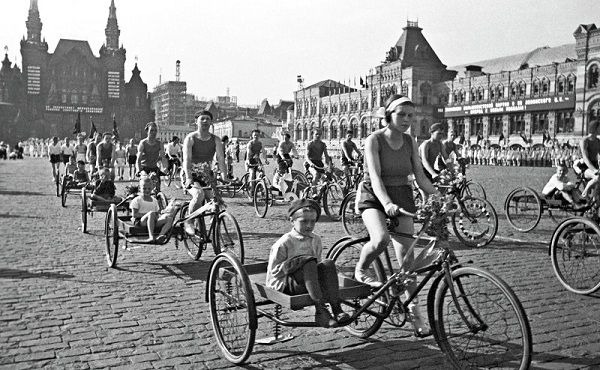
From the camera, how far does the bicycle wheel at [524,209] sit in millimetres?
10266

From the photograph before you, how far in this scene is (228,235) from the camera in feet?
22.8

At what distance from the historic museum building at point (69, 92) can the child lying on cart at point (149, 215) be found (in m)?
105

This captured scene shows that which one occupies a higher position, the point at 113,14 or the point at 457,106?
the point at 113,14

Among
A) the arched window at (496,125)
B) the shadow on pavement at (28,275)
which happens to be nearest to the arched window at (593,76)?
the arched window at (496,125)

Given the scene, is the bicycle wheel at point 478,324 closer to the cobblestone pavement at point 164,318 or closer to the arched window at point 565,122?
the cobblestone pavement at point 164,318

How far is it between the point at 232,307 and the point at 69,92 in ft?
382

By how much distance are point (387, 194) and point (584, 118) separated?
172 ft

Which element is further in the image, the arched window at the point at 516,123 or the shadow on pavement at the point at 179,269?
the arched window at the point at 516,123

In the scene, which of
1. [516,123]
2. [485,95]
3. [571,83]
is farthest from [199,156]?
[485,95]

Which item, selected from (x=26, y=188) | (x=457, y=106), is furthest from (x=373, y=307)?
(x=457, y=106)

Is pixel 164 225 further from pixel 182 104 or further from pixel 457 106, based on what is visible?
pixel 182 104

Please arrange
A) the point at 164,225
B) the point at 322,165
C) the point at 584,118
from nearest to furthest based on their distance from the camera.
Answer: the point at 164,225 → the point at 322,165 → the point at 584,118

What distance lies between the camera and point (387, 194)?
15.1 ft

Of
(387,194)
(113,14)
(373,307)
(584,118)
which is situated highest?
(113,14)
